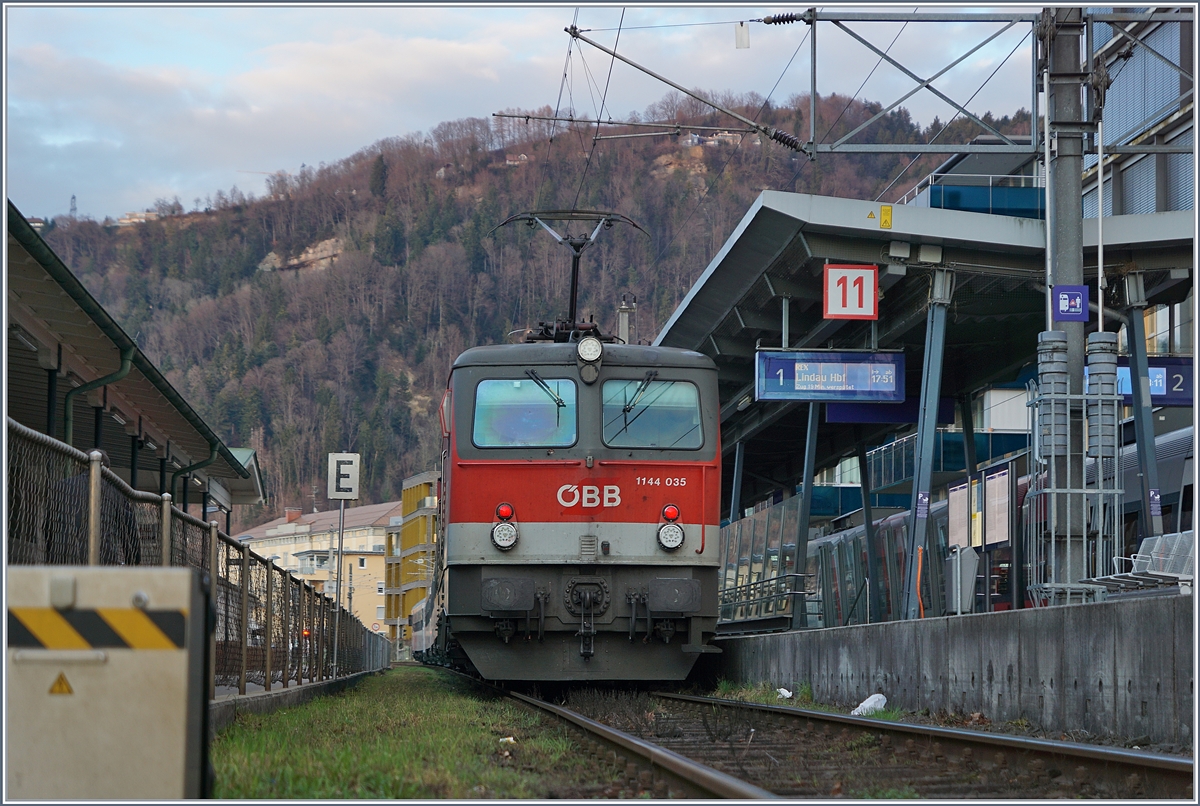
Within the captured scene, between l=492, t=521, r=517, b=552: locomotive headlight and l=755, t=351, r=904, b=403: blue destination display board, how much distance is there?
5.89 m

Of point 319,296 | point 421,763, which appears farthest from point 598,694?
point 319,296

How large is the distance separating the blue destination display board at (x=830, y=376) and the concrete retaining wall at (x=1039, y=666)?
509 centimetres

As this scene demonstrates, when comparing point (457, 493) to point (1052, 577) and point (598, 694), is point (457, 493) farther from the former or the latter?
point (1052, 577)

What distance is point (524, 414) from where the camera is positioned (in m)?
15.1

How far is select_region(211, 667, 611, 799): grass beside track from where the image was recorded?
240 inches

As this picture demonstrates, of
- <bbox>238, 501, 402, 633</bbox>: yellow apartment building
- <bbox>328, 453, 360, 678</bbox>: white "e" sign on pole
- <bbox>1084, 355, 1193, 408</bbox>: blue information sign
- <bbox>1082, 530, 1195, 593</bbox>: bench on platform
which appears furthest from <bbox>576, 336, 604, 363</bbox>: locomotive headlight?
<bbox>238, 501, 402, 633</bbox>: yellow apartment building

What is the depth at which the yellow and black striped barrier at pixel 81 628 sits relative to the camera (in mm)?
4238

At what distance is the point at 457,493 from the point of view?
48.5 feet

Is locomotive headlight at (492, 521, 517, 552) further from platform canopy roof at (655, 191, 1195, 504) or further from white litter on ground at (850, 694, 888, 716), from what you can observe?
platform canopy roof at (655, 191, 1195, 504)

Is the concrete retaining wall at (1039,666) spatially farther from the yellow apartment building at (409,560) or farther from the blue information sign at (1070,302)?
the yellow apartment building at (409,560)

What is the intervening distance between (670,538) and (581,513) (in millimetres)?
958

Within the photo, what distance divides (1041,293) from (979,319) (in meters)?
1.96

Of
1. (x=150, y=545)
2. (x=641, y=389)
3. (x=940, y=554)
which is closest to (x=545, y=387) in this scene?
(x=641, y=389)

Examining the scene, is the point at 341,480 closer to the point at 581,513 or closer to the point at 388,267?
the point at 581,513
